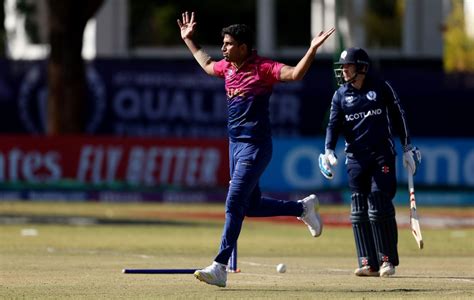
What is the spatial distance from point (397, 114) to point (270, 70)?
5.93ft

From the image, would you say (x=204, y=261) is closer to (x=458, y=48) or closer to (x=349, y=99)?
(x=349, y=99)

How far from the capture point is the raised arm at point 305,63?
12758 millimetres

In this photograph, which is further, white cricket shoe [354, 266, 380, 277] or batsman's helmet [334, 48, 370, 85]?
white cricket shoe [354, 266, 380, 277]

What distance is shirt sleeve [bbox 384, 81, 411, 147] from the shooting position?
1468cm

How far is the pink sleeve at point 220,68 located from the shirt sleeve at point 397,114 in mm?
1793

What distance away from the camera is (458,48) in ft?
139

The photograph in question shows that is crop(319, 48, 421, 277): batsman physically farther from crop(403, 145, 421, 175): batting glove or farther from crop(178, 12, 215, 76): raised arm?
crop(178, 12, 215, 76): raised arm

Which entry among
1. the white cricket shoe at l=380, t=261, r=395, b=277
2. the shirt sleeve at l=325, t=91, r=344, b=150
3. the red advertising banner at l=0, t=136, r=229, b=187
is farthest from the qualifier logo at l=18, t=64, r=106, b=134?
the white cricket shoe at l=380, t=261, r=395, b=277

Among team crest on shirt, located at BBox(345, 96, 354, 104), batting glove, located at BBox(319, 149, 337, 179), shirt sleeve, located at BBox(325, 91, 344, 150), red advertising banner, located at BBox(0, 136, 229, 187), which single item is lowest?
red advertising banner, located at BBox(0, 136, 229, 187)

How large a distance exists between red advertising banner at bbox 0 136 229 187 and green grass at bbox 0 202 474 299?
372 centimetres

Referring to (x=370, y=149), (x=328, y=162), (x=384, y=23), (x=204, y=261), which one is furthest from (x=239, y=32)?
(x=384, y=23)

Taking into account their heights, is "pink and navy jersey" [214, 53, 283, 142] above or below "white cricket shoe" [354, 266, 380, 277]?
above

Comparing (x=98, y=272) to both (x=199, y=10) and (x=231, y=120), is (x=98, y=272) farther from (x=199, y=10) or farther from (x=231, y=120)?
(x=199, y=10)

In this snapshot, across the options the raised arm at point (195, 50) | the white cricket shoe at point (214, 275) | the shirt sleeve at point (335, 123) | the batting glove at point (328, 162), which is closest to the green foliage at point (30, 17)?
the shirt sleeve at point (335, 123)
